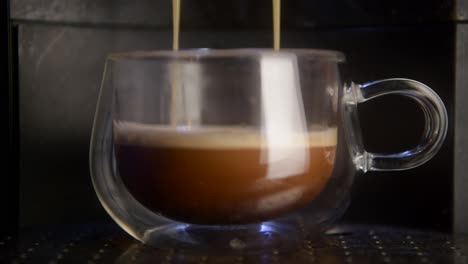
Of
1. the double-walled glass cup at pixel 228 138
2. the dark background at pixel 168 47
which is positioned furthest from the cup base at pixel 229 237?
the dark background at pixel 168 47

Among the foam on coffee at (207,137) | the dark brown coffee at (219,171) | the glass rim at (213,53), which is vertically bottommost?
the dark brown coffee at (219,171)

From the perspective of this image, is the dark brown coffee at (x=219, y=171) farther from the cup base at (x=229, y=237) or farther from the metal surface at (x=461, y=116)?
the metal surface at (x=461, y=116)

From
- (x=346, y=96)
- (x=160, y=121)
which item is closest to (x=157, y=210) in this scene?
(x=160, y=121)

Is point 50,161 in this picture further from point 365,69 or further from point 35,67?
point 365,69

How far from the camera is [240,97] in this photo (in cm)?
52

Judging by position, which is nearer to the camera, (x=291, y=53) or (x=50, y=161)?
(x=291, y=53)

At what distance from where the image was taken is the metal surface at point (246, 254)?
1.69ft

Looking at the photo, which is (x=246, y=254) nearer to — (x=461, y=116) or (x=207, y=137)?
(x=207, y=137)

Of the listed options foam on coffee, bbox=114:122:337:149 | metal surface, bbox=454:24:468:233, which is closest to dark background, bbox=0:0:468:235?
metal surface, bbox=454:24:468:233

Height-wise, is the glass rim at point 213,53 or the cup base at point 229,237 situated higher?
the glass rim at point 213,53

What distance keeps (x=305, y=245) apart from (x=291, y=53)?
0.15 metres

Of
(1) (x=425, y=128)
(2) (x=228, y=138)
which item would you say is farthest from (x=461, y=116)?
(2) (x=228, y=138)

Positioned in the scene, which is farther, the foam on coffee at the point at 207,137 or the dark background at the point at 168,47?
the dark background at the point at 168,47

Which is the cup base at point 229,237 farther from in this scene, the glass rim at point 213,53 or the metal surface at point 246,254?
the glass rim at point 213,53
